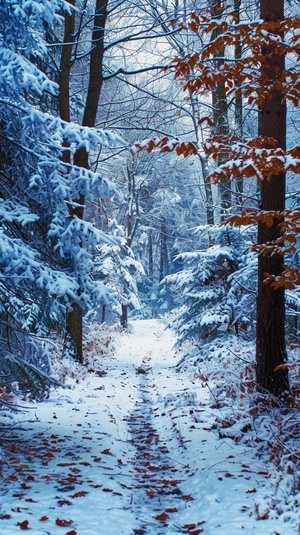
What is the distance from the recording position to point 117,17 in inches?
562

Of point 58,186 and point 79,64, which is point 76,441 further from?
point 79,64

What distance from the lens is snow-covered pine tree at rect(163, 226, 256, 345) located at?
1161 cm

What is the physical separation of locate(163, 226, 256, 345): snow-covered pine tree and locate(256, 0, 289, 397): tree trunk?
3785 millimetres

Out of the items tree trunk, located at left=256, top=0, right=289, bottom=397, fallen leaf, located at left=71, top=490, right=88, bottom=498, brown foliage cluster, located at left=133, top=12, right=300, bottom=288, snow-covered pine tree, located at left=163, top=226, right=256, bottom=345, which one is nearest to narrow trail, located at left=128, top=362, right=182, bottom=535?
fallen leaf, located at left=71, top=490, right=88, bottom=498

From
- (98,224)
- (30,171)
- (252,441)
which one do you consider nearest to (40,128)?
(30,171)

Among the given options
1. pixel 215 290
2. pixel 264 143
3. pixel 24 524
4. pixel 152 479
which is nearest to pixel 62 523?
pixel 24 524

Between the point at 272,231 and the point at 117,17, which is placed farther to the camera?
the point at 117,17

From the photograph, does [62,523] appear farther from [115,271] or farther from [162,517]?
[115,271]

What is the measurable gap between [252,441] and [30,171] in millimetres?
4794

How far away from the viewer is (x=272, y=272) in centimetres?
712

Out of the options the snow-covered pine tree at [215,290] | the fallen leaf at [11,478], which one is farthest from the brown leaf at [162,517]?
the snow-covered pine tree at [215,290]

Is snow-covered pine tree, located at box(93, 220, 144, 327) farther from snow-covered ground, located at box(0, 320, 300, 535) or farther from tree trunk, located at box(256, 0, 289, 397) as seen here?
tree trunk, located at box(256, 0, 289, 397)

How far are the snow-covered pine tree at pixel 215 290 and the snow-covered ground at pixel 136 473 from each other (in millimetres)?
2352

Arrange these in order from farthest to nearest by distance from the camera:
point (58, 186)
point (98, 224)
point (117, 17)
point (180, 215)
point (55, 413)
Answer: point (180, 215) < point (98, 224) < point (117, 17) < point (55, 413) < point (58, 186)
